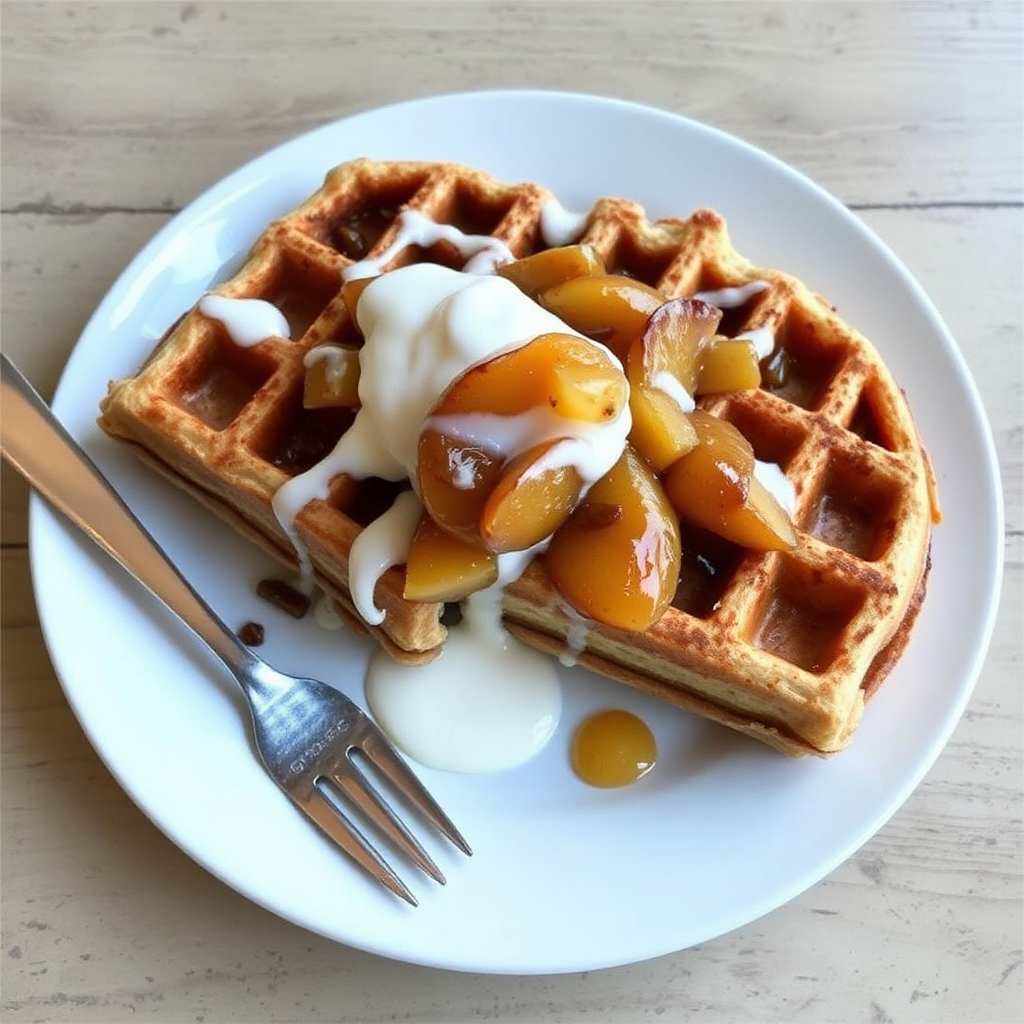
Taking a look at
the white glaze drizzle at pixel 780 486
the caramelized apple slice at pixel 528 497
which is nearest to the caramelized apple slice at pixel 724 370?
the white glaze drizzle at pixel 780 486

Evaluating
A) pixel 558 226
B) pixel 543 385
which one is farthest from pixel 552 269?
pixel 543 385

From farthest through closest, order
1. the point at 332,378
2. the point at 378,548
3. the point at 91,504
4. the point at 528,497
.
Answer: the point at 91,504 → the point at 332,378 → the point at 378,548 → the point at 528,497

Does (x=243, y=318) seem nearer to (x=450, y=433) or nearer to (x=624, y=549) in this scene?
(x=450, y=433)

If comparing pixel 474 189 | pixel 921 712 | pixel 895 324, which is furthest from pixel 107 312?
pixel 921 712

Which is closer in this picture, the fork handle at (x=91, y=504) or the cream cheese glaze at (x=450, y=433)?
the cream cheese glaze at (x=450, y=433)

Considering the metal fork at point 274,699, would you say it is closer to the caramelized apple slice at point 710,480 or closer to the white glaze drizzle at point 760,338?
the caramelized apple slice at point 710,480
